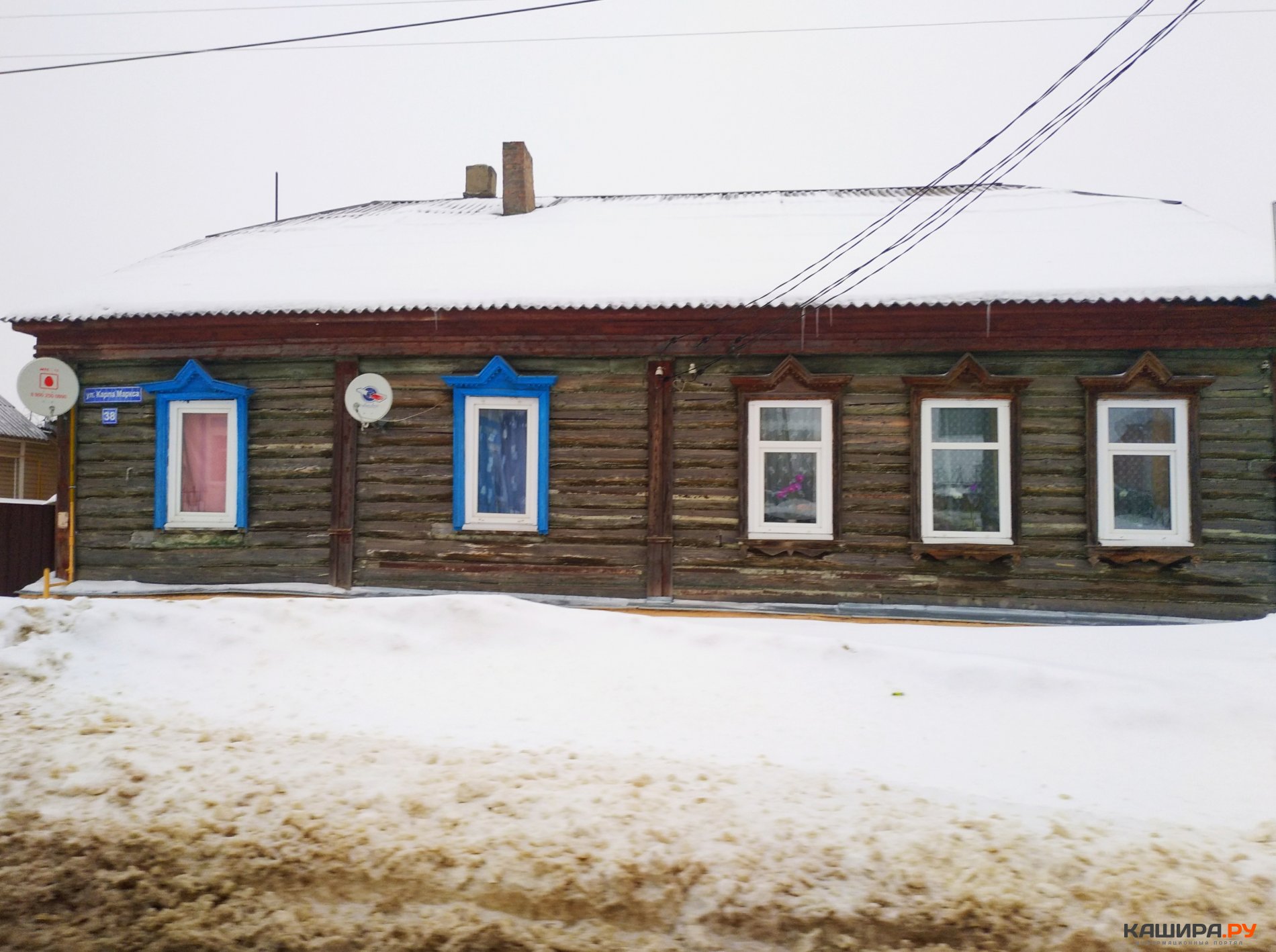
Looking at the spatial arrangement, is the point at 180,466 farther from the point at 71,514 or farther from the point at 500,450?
the point at 500,450

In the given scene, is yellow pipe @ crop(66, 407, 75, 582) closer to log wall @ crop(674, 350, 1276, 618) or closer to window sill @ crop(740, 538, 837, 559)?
log wall @ crop(674, 350, 1276, 618)

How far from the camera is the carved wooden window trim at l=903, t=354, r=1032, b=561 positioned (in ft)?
24.9

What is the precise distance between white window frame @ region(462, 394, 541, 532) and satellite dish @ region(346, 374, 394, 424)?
0.95 m

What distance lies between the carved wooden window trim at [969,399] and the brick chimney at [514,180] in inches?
276

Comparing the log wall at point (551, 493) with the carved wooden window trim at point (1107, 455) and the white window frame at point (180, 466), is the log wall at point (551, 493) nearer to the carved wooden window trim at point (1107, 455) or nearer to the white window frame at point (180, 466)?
the white window frame at point (180, 466)

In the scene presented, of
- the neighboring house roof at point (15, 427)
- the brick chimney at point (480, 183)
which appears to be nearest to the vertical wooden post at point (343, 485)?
the brick chimney at point (480, 183)

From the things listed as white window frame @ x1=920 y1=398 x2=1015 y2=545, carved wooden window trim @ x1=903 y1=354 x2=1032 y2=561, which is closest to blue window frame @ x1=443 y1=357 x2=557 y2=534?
carved wooden window trim @ x1=903 y1=354 x2=1032 y2=561

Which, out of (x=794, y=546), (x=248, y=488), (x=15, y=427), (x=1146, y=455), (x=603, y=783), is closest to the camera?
(x=603, y=783)

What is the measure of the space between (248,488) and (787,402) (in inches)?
248

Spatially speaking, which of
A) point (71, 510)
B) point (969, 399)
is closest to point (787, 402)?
point (969, 399)

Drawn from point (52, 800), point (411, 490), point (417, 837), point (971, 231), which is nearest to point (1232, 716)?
point (417, 837)

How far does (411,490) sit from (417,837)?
5867 mm

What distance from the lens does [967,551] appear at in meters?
7.62

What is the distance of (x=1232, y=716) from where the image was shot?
434 cm
